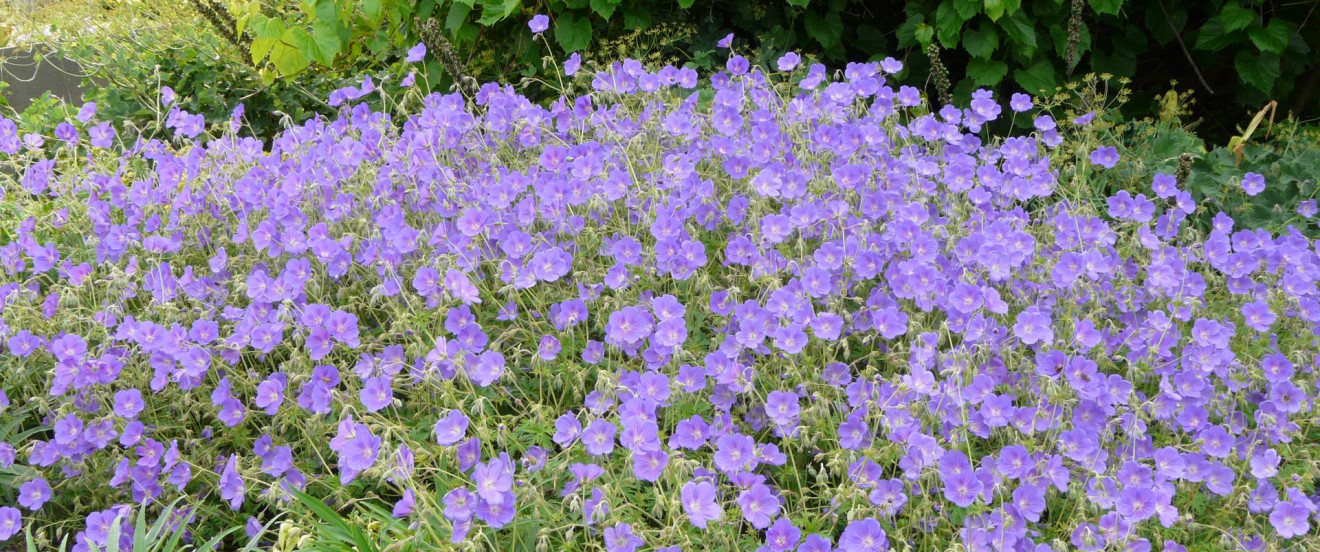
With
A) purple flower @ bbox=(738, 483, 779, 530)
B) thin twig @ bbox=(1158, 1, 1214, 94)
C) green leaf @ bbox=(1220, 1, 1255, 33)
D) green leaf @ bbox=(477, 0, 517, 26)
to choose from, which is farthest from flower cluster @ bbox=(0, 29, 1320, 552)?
thin twig @ bbox=(1158, 1, 1214, 94)

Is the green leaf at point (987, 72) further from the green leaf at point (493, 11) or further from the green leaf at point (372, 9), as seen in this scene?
the green leaf at point (372, 9)

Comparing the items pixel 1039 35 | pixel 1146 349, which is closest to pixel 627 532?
pixel 1146 349

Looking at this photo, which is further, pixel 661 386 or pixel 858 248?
pixel 858 248

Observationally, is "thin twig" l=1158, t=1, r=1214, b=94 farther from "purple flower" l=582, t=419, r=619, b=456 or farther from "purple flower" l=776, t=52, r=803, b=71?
"purple flower" l=582, t=419, r=619, b=456

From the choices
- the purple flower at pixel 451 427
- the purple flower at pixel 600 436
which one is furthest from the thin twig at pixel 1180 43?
the purple flower at pixel 451 427

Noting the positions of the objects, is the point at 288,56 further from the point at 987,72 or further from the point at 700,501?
the point at 700,501

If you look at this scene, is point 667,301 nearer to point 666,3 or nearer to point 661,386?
point 661,386
